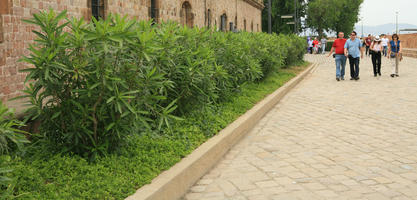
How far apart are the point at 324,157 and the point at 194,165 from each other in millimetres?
1880

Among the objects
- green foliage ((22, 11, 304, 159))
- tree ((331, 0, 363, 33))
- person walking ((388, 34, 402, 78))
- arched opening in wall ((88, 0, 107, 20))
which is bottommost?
green foliage ((22, 11, 304, 159))

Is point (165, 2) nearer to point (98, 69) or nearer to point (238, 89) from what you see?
point (238, 89)

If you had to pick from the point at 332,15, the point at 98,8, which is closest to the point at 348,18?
the point at 332,15

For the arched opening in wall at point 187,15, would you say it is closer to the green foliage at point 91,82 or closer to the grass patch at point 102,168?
the grass patch at point 102,168

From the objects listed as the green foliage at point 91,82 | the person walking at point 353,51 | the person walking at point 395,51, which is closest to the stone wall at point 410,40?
the person walking at point 395,51

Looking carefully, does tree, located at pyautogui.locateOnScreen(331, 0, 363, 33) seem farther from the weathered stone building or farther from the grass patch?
the grass patch

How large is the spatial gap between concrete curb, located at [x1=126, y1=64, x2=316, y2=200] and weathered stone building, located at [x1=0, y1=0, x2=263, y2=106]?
1.63 m

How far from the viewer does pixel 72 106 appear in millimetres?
4625

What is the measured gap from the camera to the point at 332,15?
2403 inches

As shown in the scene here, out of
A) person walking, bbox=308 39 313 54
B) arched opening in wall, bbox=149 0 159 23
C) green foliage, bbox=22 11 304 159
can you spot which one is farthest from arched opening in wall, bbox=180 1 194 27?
person walking, bbox=308 39 313 54

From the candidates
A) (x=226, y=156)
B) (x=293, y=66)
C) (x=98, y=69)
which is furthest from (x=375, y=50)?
(x=98, y=69)

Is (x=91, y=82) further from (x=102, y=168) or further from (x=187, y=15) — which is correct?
(x=187, y=15)

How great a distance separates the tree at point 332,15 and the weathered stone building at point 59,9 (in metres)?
36.1

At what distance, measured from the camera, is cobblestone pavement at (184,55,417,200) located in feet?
15.6
